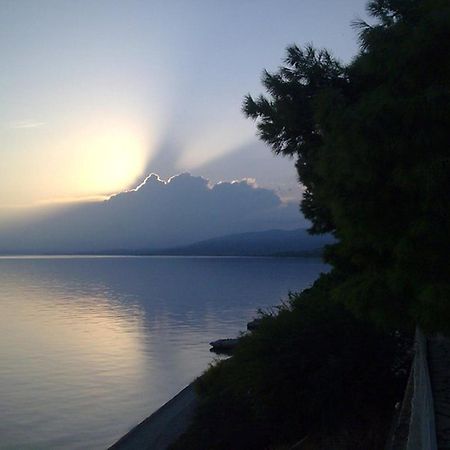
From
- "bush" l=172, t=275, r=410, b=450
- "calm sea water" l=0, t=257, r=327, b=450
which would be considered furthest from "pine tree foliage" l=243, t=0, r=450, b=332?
"calm sea water" l=0, t=257, r=327, b=450

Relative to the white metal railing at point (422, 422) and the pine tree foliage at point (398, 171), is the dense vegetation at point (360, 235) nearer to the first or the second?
the pine tree foliage at point (398, 171)

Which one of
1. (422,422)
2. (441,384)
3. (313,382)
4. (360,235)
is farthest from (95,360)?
(422,422)

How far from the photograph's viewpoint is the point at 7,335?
→ 51094 millimetres

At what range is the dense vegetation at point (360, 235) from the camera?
25.3ft

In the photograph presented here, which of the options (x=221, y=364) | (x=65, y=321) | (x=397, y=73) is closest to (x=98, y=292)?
(x=65, y=321)

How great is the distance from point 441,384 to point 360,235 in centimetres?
500

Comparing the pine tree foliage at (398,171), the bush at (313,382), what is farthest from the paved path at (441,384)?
the pine tree foliage at (398,171)

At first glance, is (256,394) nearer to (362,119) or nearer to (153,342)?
(362,119)

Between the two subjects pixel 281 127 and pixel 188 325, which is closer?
pixel 281 127

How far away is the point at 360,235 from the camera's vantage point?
29.2ft

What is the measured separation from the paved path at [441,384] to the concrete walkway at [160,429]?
312 inches

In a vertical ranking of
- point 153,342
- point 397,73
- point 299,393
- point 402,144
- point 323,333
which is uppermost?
point 397,73

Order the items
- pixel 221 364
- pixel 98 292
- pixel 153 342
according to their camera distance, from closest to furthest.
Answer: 1. pixel 221 364
2. pixel 153 342
3. pixel 98 292

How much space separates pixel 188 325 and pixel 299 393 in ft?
145
